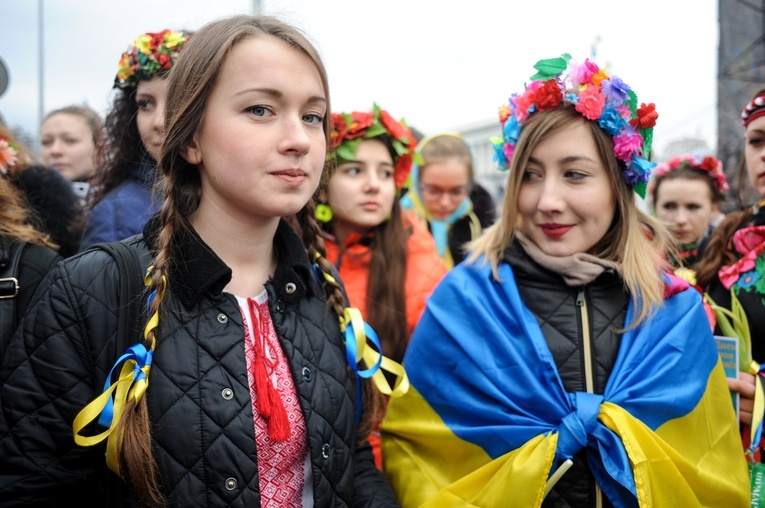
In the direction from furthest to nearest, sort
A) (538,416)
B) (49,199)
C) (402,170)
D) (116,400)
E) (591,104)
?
(402,170), (49,199), (591,104), (538,416), (116,400)

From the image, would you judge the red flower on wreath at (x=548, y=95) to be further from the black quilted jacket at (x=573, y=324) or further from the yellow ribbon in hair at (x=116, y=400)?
the yellow ribbon in hair at (x=116, y=400)

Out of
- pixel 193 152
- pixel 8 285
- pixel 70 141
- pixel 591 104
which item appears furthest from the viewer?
pixel 70 141

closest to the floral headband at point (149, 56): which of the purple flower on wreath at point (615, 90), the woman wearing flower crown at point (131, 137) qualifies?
the woman wearing flower crown at point (131, 137)

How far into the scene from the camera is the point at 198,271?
1.75m

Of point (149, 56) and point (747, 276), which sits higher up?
point (149, 56)

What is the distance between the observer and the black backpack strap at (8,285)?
84.1 inches

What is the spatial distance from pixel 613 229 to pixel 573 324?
54 centimetres

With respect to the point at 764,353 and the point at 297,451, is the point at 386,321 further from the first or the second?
the point at 764,353

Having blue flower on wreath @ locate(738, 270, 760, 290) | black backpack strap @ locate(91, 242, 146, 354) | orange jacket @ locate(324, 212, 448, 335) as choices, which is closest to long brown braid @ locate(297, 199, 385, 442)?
black backpack strap @ locate(91, 242, 146, 354)

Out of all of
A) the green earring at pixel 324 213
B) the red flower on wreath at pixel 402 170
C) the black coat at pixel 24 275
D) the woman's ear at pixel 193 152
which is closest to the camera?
the woman's ear at pixel 193 152

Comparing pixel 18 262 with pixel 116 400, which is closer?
pixel 116 400

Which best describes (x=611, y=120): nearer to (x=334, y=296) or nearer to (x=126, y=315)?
(x=334, y=296)

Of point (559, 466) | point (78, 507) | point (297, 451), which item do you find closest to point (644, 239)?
point (559, 466)

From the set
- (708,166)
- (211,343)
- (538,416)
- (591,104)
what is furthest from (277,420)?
(708,166)
